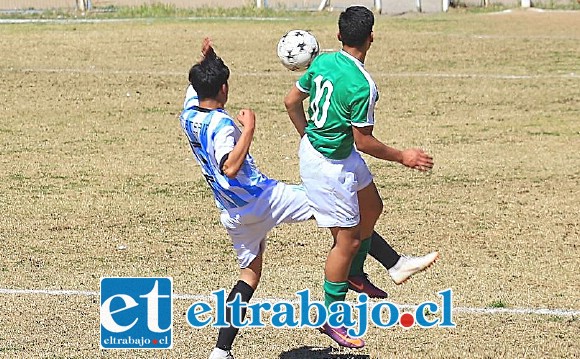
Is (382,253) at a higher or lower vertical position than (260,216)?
lower

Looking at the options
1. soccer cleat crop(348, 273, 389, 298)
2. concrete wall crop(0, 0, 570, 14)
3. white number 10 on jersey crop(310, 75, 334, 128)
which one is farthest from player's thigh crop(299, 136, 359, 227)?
concrete wall crop(0, 0, 570, 14)

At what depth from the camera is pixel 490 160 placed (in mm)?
12938

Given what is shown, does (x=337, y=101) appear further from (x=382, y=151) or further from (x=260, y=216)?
(x=260, y=216)

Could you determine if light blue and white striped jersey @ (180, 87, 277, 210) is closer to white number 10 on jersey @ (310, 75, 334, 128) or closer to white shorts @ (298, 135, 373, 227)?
white shorts @ (298, 135, 373, 227)

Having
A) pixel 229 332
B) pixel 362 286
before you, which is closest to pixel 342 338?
pixel 362 286

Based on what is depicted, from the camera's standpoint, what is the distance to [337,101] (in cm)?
657

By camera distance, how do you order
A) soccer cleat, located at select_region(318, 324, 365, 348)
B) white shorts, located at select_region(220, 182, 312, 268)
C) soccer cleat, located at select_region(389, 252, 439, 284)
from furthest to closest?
soccer cleat, located at select_region(389, 252, 439, 284), soccer cleat, located at select_region(318, 324, 365, 348), white shorts, located at select_region(220, 182, 312, 268)

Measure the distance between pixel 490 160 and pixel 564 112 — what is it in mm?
3477

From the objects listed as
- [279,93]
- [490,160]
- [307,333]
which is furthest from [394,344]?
[279,93]

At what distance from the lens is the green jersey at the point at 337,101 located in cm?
650
